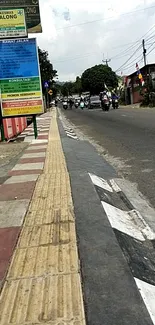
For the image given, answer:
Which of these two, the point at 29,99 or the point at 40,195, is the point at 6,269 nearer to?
the point at 40,195

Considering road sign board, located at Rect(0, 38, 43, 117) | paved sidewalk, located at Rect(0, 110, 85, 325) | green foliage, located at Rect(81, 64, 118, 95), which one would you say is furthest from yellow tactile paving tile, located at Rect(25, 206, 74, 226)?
green foliage, located at Rect(81, 64, 118, 95)

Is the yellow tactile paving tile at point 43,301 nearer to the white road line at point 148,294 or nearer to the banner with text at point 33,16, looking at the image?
the white road line at point 148,294

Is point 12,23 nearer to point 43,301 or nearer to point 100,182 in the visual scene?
point 100,182

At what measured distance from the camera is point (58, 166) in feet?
22.1

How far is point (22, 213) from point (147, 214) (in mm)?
1391

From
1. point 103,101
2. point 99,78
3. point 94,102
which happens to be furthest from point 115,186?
point 99,78

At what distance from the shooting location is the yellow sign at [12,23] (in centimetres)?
1102

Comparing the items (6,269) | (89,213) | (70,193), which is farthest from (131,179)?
(6,269)

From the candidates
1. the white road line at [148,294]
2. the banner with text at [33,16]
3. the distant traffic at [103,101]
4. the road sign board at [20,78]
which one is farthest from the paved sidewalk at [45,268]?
the distant traffic at [103,101]

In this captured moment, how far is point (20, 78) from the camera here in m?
10.8

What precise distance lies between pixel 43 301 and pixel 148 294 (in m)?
0.68

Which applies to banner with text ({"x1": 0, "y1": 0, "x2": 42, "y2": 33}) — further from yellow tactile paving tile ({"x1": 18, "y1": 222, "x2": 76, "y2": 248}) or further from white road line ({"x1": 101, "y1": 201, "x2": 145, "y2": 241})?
yellow tactile paving tile ({"x1": 18, "y1": 222, "x2": 76, "y2": 248})

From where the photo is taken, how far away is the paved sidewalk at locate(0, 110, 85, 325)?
2.18 m

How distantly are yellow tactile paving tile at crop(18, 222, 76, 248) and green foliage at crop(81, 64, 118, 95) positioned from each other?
88.5m
